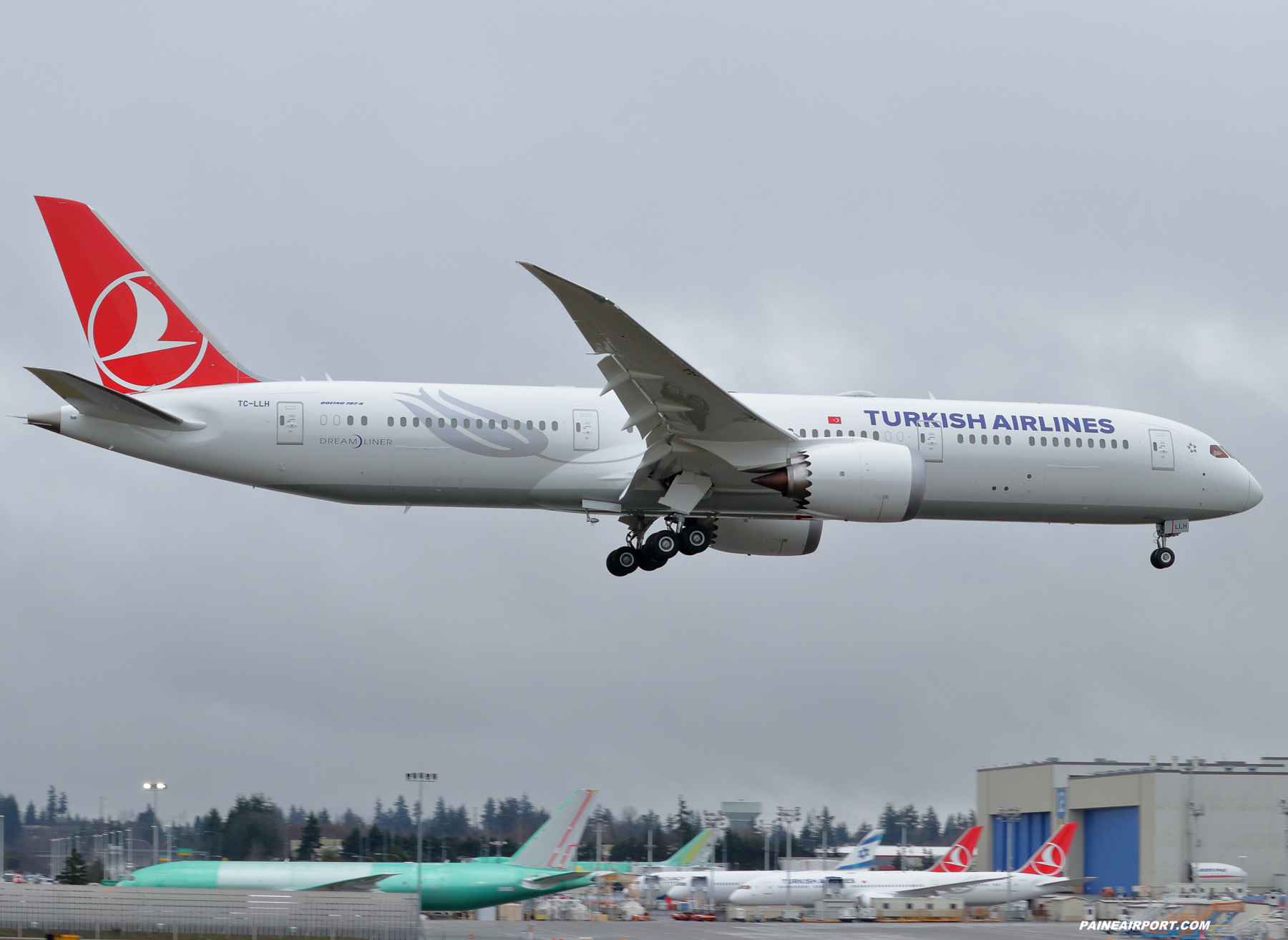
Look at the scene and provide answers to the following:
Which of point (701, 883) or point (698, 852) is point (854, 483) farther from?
point (698, 852)

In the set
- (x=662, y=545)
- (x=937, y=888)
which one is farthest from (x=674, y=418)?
(x=937, y=888)

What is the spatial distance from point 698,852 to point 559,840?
20756mm

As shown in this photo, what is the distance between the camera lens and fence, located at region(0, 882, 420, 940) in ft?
92.3

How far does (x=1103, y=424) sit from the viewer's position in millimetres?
30672

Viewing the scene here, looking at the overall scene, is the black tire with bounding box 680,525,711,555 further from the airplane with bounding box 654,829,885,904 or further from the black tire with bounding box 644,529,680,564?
the airplane with bounding box 654,829,885,904

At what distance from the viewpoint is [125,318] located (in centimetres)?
2855

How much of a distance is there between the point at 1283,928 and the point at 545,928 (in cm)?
1756

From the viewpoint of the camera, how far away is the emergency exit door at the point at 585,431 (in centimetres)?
2764

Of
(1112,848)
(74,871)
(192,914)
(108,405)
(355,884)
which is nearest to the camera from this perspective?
(108,405)

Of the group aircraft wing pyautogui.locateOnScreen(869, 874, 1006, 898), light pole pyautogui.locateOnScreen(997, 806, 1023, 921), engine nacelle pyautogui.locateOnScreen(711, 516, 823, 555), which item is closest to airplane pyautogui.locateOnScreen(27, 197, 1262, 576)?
engine nacelle pyautogui.locateOnScreen(711, 516, 823, 555)

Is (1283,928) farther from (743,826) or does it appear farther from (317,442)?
(743,826)

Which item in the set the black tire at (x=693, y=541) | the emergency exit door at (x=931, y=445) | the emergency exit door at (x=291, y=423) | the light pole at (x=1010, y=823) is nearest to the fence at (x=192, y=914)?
Result: the black tire at (x=693, y=541)

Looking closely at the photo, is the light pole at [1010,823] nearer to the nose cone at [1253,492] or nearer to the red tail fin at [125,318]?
the nose cone at [1253,492]

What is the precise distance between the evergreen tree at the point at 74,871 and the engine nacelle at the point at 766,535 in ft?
65.3
